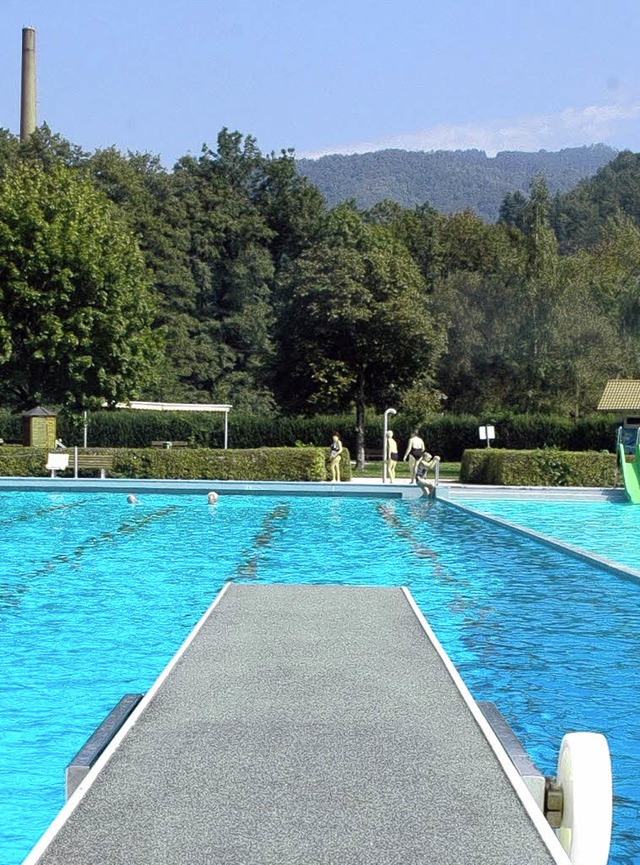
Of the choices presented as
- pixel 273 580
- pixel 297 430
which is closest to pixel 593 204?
pixel 297 430

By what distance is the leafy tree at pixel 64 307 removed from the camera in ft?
121

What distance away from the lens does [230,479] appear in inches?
1194

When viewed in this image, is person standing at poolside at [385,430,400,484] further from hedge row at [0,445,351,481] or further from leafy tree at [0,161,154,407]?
leafy tree at [0,161,154,407]

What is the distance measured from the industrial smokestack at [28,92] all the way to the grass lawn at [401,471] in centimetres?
3157

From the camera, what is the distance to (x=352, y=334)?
3872 centimetres

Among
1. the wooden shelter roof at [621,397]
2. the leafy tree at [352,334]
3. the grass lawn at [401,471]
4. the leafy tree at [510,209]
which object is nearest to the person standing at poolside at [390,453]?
the grass lawn at [401,471]

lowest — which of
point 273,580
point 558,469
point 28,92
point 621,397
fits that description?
point 273,580

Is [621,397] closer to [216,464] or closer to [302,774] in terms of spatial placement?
[216,464]

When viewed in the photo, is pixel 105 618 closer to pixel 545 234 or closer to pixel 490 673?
pixel 490 673

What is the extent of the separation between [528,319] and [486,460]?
963 inches

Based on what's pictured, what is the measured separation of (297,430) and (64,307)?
12692 millimetres

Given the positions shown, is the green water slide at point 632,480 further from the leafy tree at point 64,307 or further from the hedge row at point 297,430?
the leafy tree at point 64,307

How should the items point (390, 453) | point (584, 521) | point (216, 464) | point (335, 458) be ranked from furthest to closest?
point (390, 453)
point (335, 458)
point (216, 464)
point (584, 521)

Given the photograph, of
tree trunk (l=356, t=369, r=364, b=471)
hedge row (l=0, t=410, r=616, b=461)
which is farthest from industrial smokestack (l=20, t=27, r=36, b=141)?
tree trunk (l=356, t=369, r=364, b=471)
